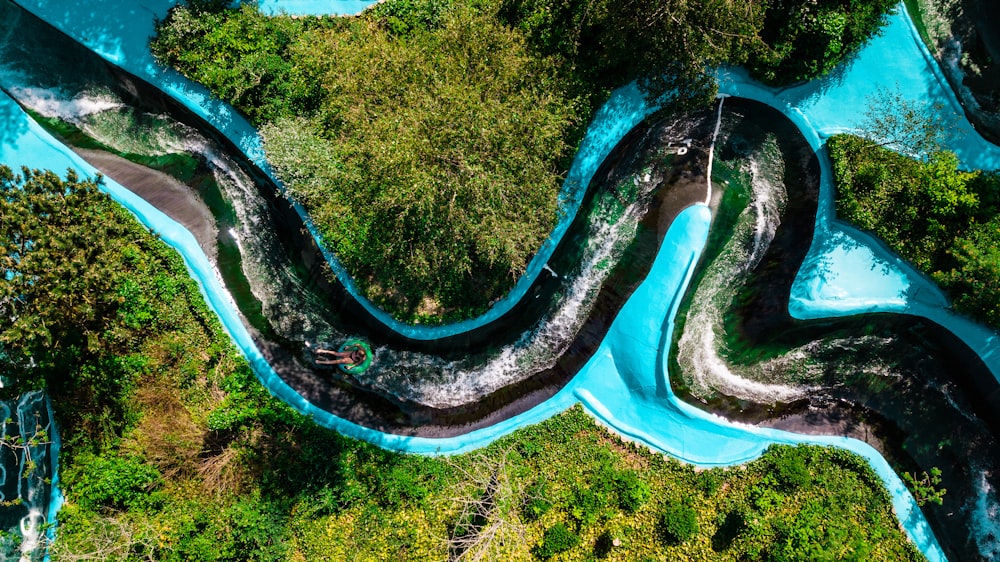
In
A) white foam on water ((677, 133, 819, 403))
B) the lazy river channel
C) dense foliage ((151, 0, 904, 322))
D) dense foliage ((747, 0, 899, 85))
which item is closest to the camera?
dense foliage ((151, 0, 904, 322))

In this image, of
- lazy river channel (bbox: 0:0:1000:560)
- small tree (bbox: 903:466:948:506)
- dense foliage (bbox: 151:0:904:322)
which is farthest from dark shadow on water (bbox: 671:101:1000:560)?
dense foliage (bbox: 151:0:904:322)

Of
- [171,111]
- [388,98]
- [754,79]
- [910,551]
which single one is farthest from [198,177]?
[910,551]

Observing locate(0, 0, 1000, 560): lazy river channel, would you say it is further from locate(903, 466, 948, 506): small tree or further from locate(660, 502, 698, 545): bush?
locate(660, 502, 698, 545): bush

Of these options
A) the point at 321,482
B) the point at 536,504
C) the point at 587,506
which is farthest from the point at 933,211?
the point at 321,482

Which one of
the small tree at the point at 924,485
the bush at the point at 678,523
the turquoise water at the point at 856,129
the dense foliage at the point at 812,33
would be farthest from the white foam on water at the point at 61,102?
the small tree at the point at 924,485

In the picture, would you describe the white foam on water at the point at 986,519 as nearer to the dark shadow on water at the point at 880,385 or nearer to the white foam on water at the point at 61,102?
the dark shadow on water at the point at 880,385

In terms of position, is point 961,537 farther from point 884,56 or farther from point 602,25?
point 602,25
